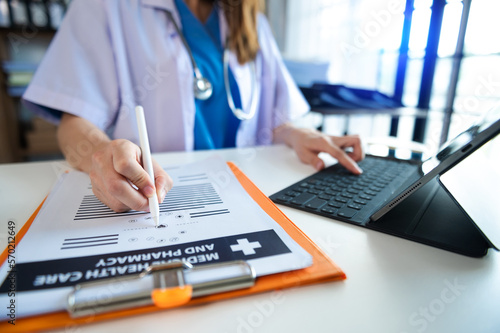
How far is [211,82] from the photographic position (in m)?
0.87

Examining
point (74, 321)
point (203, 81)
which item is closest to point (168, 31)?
point (203, 81)

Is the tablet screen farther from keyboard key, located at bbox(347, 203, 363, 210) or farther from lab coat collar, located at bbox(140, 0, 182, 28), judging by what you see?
lab coat collar, located at bbox(140, 0, 182, 28)

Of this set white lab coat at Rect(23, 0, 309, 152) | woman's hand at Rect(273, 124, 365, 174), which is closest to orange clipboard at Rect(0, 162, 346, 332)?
woman's hand at Rect(273, 124, 365, 174)

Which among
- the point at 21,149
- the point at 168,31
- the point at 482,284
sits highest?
the point at 168,31

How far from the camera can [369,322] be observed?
0.73ft

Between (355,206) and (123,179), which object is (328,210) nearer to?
(355,206)

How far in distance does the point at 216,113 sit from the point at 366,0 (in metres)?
1.77

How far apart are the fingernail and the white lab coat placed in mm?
421

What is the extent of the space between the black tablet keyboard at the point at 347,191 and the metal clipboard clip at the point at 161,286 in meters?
0.19

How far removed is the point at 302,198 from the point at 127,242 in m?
0.25

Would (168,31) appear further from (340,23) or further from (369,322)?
(340,23)

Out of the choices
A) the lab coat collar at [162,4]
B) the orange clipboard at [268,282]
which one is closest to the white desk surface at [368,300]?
the orange clipboard at [268,282]

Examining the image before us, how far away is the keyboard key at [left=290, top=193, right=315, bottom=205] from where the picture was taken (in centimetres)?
42

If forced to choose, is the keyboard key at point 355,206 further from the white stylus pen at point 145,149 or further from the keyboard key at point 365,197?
the white stylus pen at point 145,149
